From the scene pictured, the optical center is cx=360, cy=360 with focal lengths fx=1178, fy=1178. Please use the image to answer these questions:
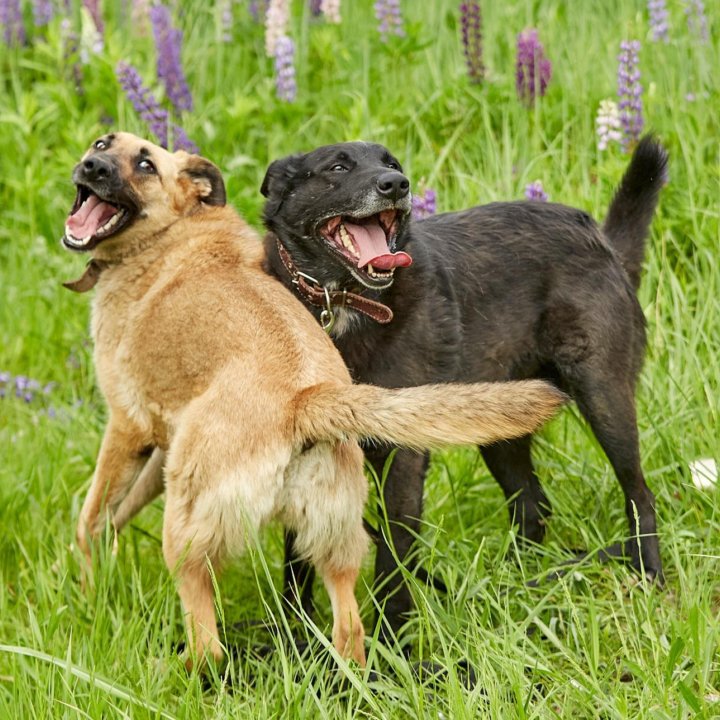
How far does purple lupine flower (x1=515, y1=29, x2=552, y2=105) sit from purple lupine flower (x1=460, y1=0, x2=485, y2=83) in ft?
0.77

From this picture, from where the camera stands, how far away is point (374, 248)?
12.3ft

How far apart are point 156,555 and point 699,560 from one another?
1872mm

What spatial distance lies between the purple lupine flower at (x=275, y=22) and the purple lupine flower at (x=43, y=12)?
1594mm

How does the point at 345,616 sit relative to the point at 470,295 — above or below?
below

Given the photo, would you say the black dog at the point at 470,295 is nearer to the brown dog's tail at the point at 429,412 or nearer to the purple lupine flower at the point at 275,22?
the brown dog's tail at the point at 429,412

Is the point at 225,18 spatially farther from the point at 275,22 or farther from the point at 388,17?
the point at 388,17

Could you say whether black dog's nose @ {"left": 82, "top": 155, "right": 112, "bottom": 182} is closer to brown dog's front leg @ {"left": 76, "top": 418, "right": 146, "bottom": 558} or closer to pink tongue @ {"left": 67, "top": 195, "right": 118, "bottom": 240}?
pink tongue @ {"left": 67, "top": 195, "right": 118, "bottom": 240}

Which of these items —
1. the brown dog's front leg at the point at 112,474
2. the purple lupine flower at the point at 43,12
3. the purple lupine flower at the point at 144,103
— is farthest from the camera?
the purple lupine flower at the point at 43,12

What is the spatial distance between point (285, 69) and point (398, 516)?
3381mm

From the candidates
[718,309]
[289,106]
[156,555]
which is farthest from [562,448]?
[289,106]

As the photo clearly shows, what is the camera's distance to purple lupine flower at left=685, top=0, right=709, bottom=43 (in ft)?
19.2

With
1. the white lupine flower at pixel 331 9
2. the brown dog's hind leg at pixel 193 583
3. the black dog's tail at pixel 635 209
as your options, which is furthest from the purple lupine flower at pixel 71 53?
the brown dog's hind leg at pixel 193 583

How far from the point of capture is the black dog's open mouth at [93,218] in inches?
162

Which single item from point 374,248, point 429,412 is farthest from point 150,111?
point 429,412
